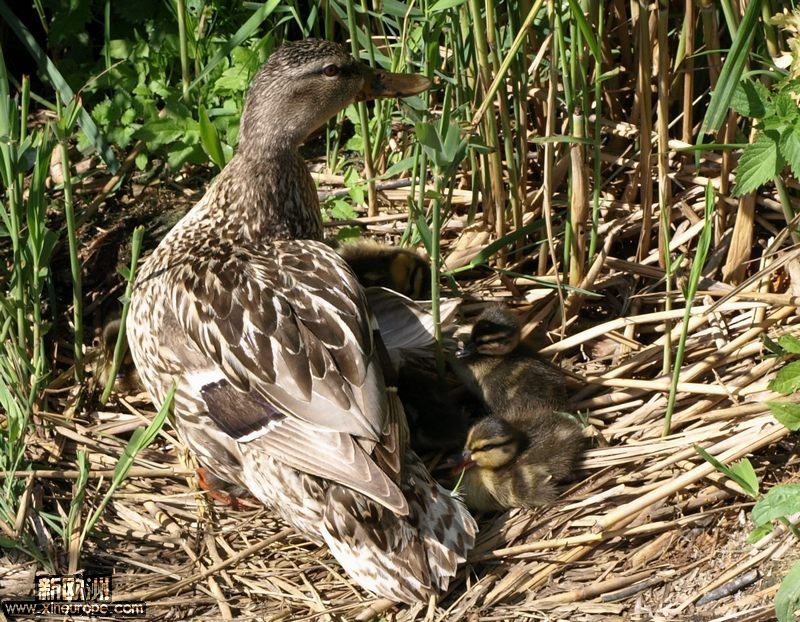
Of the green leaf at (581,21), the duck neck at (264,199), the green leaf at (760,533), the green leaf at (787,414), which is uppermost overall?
the green leaf at (581,21)

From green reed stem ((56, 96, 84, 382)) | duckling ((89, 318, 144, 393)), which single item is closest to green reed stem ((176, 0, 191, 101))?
green reed stem ((56, 96, 84, 382))

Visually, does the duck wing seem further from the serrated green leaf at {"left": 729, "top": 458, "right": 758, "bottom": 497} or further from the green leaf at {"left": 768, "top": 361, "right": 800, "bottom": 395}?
the green leaf at {"left": 768, "top": 361, "right": 800, "bottom": 395}

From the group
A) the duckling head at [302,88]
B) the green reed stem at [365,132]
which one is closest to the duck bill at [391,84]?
the duckling head at [302,88]

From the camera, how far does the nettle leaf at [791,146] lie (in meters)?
3.09

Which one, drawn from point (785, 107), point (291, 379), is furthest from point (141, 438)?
point (785, 107)

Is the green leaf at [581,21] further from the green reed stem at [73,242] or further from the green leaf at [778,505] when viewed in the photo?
the green reed stem at [73,242]

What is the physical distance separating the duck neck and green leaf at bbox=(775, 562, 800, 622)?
1887 mm

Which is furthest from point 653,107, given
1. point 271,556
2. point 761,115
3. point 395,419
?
point 271,556

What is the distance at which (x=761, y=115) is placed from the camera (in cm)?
319

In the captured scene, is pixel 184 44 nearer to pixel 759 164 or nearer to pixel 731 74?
pixel 731 74

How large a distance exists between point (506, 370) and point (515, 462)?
13.3 inches

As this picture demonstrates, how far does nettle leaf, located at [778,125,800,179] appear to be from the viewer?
3.09 metres

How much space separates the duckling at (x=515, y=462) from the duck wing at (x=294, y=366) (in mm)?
380

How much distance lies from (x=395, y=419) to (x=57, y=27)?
2.35 metres
